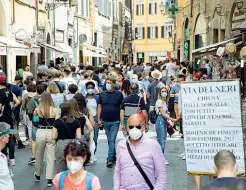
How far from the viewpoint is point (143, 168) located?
669 cm

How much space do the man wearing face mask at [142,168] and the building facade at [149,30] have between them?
7148 centimetres

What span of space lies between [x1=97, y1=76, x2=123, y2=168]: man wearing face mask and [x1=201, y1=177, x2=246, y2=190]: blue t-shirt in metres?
7.48

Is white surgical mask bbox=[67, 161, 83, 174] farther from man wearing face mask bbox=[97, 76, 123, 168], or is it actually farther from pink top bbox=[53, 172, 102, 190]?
man wearing face mask bbox=[97, 76, 123, 168]

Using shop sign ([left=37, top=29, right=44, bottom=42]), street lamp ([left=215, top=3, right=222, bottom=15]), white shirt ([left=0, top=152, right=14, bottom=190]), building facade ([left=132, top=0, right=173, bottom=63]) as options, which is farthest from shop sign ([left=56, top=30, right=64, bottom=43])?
building facade ([left=132, top=0, right=173, bottom=63])

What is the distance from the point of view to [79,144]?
6203 mm

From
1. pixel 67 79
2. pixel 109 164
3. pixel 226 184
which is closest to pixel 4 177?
pixel 226 184

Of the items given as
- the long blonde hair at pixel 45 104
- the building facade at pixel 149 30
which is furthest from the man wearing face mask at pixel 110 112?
the building facade at pixel 149 30

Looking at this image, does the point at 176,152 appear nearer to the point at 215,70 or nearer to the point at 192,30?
the point at 215,70

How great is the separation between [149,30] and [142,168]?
7371cm

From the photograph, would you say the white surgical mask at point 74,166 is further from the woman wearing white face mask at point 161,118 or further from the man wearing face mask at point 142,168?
the woman wearing white face mask at point 161,118

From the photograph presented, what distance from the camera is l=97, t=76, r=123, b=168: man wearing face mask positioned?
39.9 feet

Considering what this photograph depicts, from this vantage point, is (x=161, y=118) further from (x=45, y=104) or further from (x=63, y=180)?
(x=63, y=180)

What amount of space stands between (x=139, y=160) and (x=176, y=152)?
288 inches

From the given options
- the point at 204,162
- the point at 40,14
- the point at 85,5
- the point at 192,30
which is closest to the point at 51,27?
the point at 40,14
